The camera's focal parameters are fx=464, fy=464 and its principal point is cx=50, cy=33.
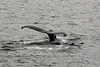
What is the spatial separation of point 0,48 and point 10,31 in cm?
855

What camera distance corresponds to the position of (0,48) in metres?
37.4

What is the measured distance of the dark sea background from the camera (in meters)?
34.7

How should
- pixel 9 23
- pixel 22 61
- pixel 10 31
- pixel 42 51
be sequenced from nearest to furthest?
pixel 22 61, pixel 42 51, pixel 10 31, pixel 9 23

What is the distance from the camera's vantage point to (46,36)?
4384cm

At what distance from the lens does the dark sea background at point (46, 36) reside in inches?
1367

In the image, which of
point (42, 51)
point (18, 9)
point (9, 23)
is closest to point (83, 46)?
point (42, 51)

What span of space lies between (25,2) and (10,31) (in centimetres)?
2700

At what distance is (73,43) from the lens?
3906 cm

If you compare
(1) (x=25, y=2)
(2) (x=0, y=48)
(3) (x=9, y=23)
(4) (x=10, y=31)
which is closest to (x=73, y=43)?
(2) (x=0, y=48)

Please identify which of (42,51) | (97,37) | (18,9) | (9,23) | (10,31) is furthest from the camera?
(18,9)

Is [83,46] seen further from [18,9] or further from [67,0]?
[67,0]

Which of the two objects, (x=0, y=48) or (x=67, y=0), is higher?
(x=0, y=48)

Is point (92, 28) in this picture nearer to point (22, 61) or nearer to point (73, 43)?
point (73, 43)

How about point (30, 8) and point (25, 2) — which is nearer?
point (30, 8)
